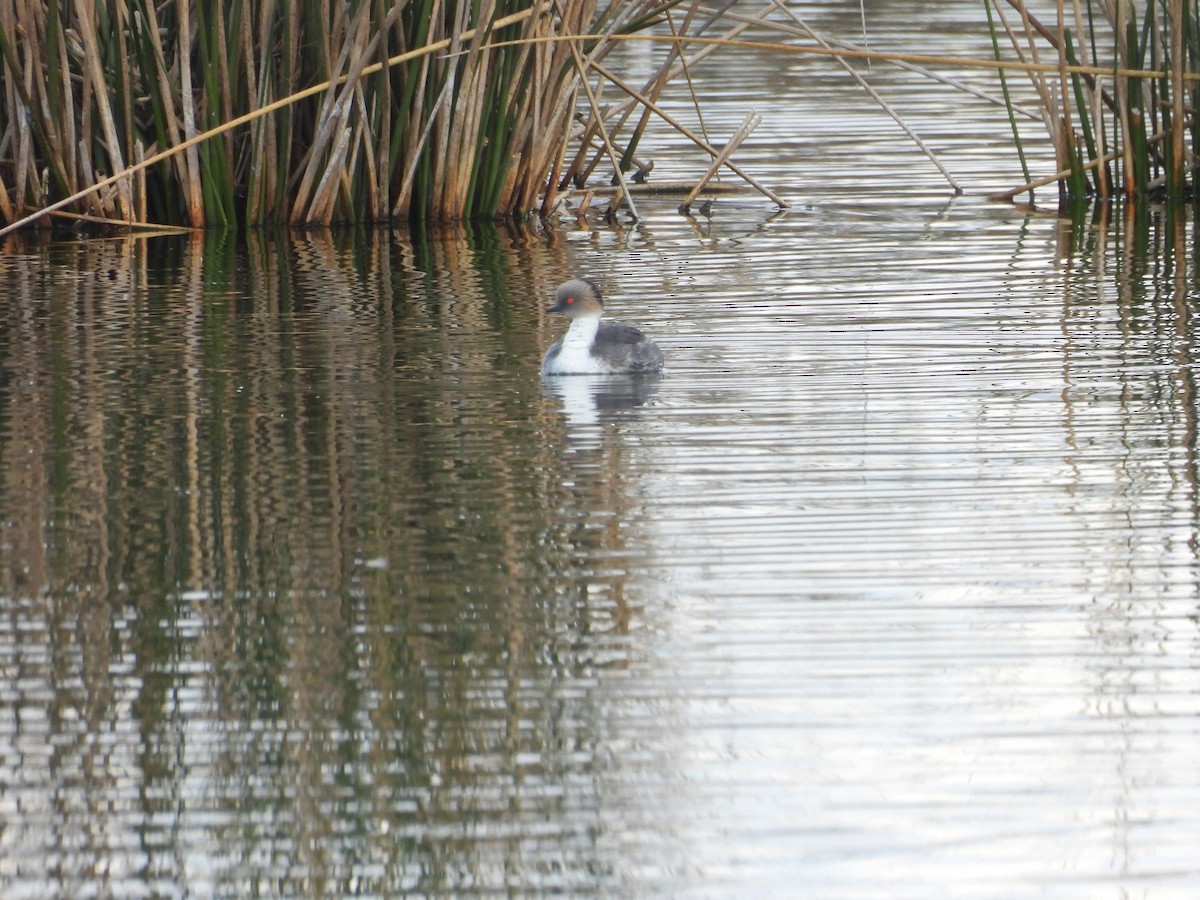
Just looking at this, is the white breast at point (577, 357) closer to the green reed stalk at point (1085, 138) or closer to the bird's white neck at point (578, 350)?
the bird's white neck at point (578, 350)

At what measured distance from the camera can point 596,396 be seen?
7.67 m

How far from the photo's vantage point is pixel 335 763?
416 cm

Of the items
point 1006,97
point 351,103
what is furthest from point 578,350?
point 1006,97

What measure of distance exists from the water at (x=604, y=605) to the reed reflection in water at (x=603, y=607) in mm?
13

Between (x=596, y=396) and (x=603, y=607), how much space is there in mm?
2633

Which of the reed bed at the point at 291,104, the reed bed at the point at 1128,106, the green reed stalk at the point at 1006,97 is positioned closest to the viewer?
the reed bed at the point at 291,104

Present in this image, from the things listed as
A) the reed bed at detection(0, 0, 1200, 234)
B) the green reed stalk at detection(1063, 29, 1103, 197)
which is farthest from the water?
the green reed stalk at detection(1063, 29, 1103, 197)

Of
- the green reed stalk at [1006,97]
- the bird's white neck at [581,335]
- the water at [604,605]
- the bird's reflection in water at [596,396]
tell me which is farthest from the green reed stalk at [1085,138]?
the bird's reflection in water at [596,396]

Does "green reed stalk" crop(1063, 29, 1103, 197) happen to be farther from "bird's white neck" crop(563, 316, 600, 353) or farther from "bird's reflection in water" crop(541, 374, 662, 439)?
"bird's reflection in water" crop(541, 374, 662, 439)

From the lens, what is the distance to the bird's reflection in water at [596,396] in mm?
7273

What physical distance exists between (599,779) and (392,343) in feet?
15.7

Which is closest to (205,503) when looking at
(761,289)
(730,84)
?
(761,289)

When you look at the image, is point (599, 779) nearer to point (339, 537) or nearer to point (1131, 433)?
point (339, 537)

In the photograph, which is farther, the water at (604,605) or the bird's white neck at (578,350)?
the bird's white neck at (578,350)
